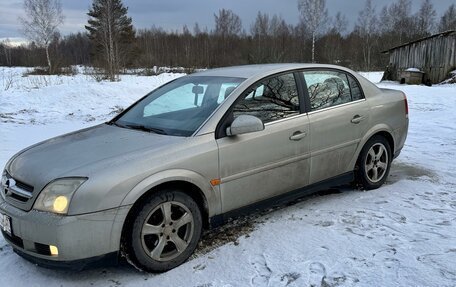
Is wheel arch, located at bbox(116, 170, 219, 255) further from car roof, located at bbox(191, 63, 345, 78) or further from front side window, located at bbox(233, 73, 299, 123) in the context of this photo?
car roof, located at bbox(191, 63, 345, 78)

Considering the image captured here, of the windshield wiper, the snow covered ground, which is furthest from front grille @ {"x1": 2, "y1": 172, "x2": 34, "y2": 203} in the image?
the windshield wiper

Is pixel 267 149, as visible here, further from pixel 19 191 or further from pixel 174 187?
pixel 19 191

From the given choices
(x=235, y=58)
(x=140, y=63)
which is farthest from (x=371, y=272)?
(x=235, y=58)

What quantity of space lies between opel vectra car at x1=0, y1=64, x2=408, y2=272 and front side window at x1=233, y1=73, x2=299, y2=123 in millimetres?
12

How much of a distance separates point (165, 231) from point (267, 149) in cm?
120

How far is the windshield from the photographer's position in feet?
11.9

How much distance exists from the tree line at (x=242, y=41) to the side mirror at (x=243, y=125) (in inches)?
1151

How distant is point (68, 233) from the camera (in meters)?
2.78

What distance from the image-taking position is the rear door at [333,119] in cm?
418

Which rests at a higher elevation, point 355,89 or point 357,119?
point 355,89

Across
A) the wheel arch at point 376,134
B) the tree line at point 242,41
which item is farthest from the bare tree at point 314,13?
the wheel arch at point 376,134

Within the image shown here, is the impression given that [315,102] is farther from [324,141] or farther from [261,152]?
[261,152]

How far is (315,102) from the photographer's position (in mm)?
4250

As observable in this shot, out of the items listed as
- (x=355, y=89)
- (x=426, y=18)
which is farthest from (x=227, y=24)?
(x=355, y=89)
